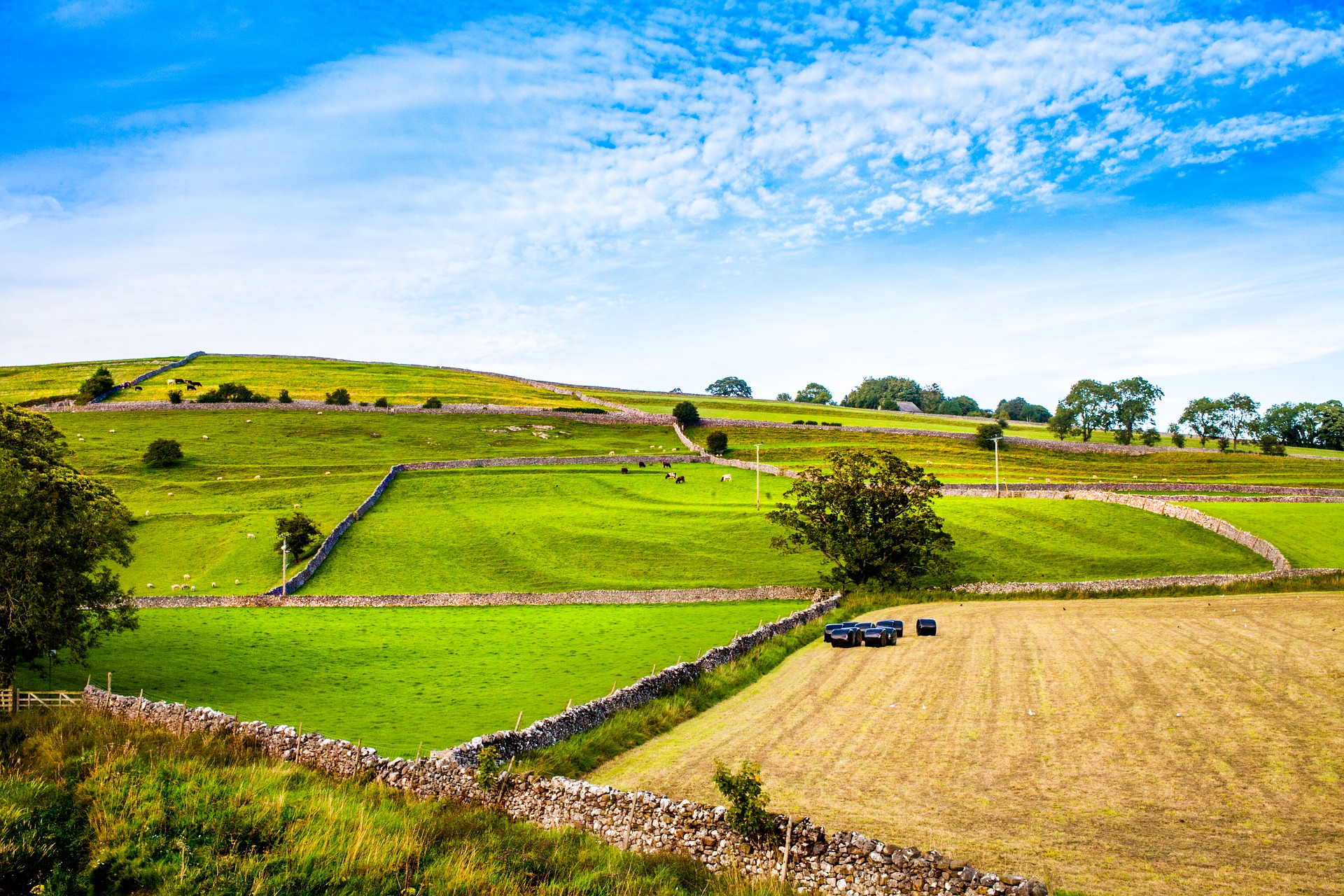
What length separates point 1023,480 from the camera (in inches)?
3201

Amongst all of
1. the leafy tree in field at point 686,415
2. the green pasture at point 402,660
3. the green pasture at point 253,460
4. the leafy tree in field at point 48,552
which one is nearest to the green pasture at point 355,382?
the green pasture at point 253,460

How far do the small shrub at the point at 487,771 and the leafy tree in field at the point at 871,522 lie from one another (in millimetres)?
33630

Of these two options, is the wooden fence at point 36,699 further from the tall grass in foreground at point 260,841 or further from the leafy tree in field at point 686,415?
the leafy tree in field at point 686,415

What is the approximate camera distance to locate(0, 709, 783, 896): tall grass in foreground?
1059 centimetres

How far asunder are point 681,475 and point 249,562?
39.2 metres

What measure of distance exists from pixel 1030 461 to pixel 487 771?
92.7 meters

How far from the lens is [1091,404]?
11606 cm

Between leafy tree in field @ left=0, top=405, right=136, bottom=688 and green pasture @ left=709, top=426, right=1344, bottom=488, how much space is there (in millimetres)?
57897

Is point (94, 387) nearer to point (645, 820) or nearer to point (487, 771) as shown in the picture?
point (487, 771)

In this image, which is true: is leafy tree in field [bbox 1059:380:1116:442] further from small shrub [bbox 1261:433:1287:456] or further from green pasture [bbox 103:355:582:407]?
green pasture [bbox 103:355:582:407]

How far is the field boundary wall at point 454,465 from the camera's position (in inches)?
1967

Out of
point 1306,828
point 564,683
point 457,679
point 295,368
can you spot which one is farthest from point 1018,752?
point 295,368

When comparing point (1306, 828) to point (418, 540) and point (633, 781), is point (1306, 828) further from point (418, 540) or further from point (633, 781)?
point (418, 540)

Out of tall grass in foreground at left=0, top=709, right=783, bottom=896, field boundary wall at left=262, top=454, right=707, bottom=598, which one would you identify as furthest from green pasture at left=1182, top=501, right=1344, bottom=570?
tall grass in foreground at left=0, top=709, right=783, bottom=896
